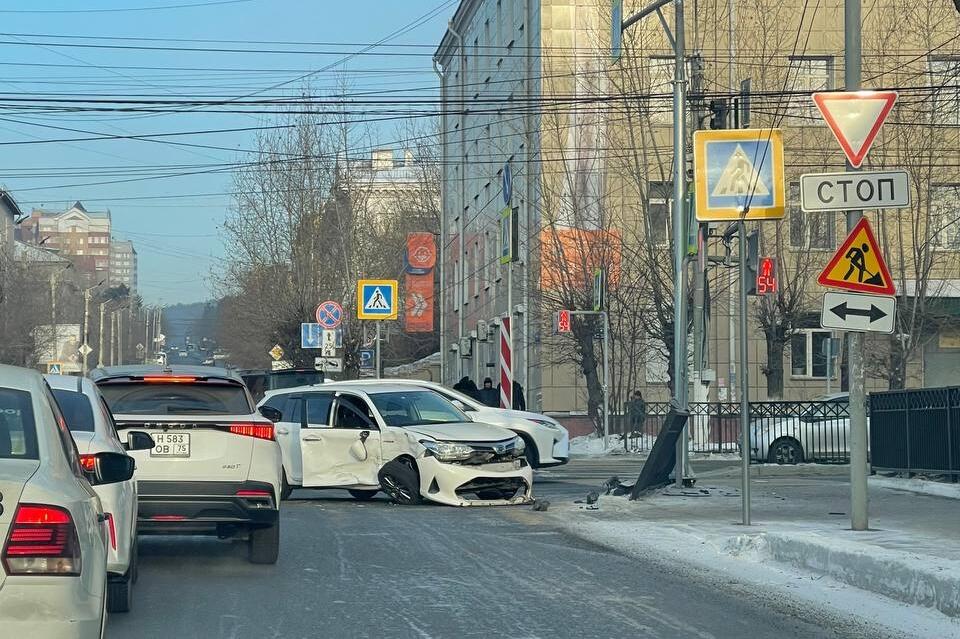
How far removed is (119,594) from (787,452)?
20.7 meters

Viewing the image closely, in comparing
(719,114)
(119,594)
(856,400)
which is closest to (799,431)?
(719,114)

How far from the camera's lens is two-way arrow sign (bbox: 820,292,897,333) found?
1151 centimetres

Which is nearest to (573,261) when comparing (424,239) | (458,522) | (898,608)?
(424,239)

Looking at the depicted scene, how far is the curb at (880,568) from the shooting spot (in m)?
8.60

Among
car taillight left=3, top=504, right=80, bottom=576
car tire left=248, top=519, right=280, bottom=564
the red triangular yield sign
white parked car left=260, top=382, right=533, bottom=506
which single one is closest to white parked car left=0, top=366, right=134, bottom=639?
car taillight left=3, top=504, right=80, bottom=576

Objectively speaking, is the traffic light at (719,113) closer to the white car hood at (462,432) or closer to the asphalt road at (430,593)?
the white car hood at (462,432)

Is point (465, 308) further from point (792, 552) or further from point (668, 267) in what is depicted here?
point (792, 552)

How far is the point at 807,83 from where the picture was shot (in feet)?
129

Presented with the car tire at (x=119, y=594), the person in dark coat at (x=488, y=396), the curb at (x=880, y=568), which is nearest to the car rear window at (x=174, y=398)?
the car tire at (x=119, y=594)

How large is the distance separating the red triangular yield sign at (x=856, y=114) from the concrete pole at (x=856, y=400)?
0.38 meters

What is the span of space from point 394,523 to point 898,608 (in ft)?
23.5

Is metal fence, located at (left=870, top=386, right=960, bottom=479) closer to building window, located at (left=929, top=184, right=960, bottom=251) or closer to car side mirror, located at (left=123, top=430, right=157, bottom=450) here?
car side mirror, located at (left=123, top=430, right=157, bottom=450)

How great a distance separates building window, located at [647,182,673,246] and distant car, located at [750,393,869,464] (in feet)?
22.7

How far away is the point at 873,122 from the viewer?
1163 cm
